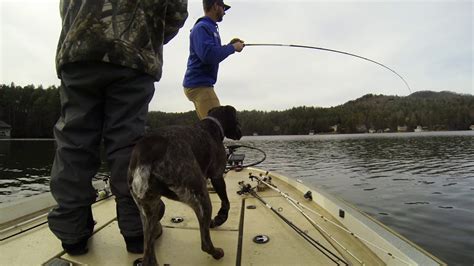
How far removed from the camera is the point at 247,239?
3.08m

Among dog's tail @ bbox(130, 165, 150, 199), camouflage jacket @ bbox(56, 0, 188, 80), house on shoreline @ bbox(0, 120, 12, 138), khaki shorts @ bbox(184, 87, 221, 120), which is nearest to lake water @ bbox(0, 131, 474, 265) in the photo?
khaki shorts @ bbox(184, 87, 221, 120)

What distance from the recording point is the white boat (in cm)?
257

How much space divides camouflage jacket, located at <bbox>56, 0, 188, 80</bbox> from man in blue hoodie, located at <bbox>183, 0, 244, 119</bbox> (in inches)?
65.2

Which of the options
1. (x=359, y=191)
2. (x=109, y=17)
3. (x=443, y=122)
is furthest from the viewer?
(x=443, y=122)

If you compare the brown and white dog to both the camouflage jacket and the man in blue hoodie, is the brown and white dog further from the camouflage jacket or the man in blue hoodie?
the man in blue hoodie

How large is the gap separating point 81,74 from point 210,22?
249cm

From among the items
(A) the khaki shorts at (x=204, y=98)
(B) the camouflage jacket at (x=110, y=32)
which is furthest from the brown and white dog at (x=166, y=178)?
(A) the khaki shorts at (x=204, y=98)

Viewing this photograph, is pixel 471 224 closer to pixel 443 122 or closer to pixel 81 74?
pixel 81 74

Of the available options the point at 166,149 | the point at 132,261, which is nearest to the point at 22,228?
the point at 132,261

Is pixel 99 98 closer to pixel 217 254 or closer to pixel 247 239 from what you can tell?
pixel 217 254

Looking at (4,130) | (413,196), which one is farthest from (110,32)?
(4,130)

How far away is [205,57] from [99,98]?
1.93 m

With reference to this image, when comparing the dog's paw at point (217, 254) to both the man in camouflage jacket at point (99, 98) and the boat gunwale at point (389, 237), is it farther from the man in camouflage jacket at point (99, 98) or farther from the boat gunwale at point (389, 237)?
the boat gunwale at point (389, 237)

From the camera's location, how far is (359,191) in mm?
13727
